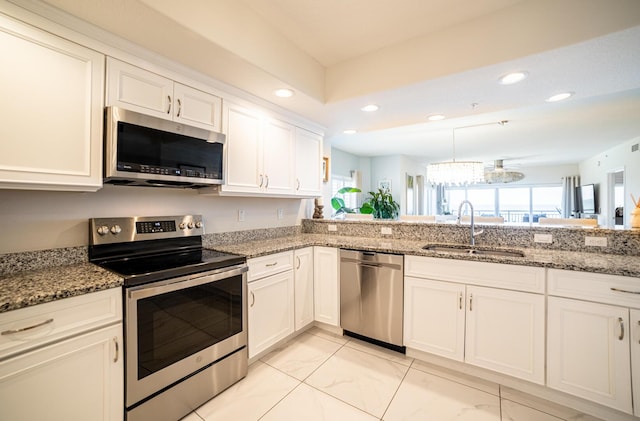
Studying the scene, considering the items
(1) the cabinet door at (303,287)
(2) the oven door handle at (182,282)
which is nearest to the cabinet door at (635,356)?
(1) the cabinet door at (303,287)

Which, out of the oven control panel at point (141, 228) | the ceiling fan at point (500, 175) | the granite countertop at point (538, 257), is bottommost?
the granite countertop at point (538, 257)

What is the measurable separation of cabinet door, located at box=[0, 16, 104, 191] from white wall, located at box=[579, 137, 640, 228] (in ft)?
21.5

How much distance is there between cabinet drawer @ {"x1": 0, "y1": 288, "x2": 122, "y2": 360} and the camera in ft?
3.33

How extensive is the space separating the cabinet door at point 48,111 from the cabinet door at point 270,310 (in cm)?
126

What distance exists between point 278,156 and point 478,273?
2.00 metres

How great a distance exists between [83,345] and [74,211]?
86 centimetres

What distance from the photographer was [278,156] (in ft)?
8.69

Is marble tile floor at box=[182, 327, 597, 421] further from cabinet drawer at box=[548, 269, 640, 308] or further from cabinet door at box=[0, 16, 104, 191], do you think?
A: cabinet door at box=[0, 16, 104, 191]

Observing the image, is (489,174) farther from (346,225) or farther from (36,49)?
(36,49)

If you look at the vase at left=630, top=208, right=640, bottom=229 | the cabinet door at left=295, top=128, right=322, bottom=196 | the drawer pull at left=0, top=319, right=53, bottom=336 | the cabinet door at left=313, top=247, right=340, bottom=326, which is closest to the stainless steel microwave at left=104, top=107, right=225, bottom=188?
the drawer pull at left=0, top=319, right=53, bottom=336

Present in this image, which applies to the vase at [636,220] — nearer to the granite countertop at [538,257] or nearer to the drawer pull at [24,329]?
the granite countertop at [538,257]

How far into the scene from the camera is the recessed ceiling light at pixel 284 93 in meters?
2.22

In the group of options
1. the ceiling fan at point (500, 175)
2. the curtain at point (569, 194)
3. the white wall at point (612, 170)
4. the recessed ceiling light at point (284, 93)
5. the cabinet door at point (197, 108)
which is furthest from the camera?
the curtain at point (569, 194)

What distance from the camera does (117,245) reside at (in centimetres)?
174
